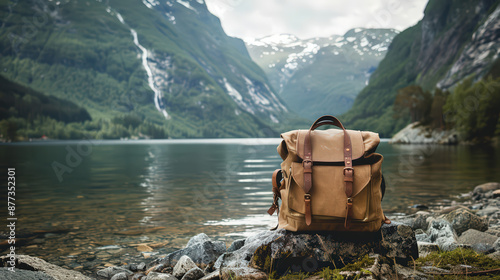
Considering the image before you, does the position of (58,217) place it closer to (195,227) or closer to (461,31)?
(195,227)

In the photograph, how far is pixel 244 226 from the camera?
12.7 meters

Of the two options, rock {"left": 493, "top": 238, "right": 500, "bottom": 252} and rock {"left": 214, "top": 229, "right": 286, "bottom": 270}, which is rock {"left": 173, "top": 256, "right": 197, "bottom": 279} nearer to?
rock {"left": 214, "top": 229, "right": 286, "bottom": 270}


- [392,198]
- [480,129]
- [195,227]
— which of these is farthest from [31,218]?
[480,129]

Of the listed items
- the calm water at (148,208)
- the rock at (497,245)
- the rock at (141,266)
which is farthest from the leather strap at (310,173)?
the calm water at (148,208)

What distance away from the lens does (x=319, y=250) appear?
570cm

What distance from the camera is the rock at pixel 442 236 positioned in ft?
23.9

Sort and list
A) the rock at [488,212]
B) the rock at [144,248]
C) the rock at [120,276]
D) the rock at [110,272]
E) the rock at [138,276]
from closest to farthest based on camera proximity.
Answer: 1. the rock at [120,276]
2. the rock at [138,276]
3. the rock at [110,272]
4. the rock at [144,248]
5. the rock at [488,212]

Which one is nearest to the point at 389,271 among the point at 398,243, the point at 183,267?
the point at 398,243

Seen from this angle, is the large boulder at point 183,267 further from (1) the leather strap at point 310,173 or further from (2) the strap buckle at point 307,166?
(2) the strap buckle at point 307,166

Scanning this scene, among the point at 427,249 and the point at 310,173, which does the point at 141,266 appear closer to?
the point at 310,173

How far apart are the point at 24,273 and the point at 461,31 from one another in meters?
222

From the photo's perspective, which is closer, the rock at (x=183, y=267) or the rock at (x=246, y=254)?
the rock at (x=246, y=254)

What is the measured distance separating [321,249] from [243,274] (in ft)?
4.08

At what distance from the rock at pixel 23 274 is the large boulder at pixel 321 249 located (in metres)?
2.65
